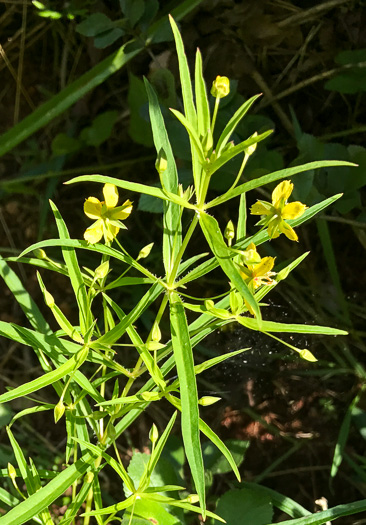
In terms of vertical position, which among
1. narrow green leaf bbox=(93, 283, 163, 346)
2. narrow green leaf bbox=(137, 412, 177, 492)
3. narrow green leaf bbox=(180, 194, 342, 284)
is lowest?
narrow green leaf bbox=(137, 412, 177, 492)

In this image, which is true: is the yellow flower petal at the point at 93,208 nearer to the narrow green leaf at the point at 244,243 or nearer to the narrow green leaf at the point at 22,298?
the narrow green leaf at the point at 244,243

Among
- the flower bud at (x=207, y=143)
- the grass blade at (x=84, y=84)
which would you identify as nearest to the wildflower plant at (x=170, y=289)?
the flower bud at (x=207, y=143)

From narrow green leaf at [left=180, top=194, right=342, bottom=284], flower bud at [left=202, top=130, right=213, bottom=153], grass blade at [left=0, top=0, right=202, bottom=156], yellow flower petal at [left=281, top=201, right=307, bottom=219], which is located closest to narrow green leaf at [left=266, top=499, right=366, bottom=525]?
narrow green leaf at [left=180, top=194, right=342, bottom=284]

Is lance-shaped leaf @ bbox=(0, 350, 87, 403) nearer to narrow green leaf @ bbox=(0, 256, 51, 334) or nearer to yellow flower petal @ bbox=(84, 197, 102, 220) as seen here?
yellow flower petal @ bbox=(84, 197, 102, 220)

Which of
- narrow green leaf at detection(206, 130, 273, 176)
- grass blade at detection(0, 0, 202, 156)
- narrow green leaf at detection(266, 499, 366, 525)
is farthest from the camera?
grass blade at detection(0, 0, 202, 156)

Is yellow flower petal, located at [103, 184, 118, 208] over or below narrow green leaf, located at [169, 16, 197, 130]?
A: below
